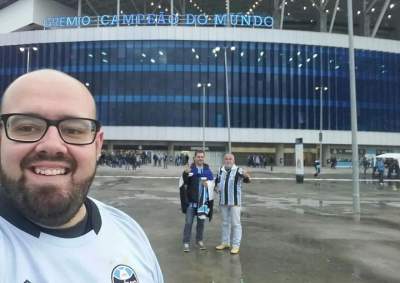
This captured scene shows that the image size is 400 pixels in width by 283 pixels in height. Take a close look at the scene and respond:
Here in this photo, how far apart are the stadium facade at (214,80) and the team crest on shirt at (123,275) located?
5836cm

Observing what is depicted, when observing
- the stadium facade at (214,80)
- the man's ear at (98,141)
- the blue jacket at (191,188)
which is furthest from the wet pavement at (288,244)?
the stadium facade at (214,80)

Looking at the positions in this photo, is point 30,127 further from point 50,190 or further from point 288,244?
point 288,244

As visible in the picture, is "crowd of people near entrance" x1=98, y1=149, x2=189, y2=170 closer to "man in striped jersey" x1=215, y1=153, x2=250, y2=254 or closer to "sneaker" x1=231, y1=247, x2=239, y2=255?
"man in striped jersey" x1=215, y1=153, x2=250, y2=254

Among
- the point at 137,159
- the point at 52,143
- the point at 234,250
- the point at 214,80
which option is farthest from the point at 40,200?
the point at 214,80

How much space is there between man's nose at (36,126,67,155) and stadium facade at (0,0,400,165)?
5842cm

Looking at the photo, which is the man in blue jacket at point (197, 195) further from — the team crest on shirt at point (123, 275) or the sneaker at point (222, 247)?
the team crest on shirt at point (123, 275)

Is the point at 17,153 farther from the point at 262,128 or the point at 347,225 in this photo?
the point at 262,128

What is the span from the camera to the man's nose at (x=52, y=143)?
1.48 m

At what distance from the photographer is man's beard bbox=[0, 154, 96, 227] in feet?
4.76

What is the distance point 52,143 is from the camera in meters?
1.49

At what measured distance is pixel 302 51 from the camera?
63219 millimetres

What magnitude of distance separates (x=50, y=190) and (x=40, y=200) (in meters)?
0.05

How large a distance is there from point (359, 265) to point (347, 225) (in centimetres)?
411

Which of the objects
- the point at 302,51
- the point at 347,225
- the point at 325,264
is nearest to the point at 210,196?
the point at 325,264
